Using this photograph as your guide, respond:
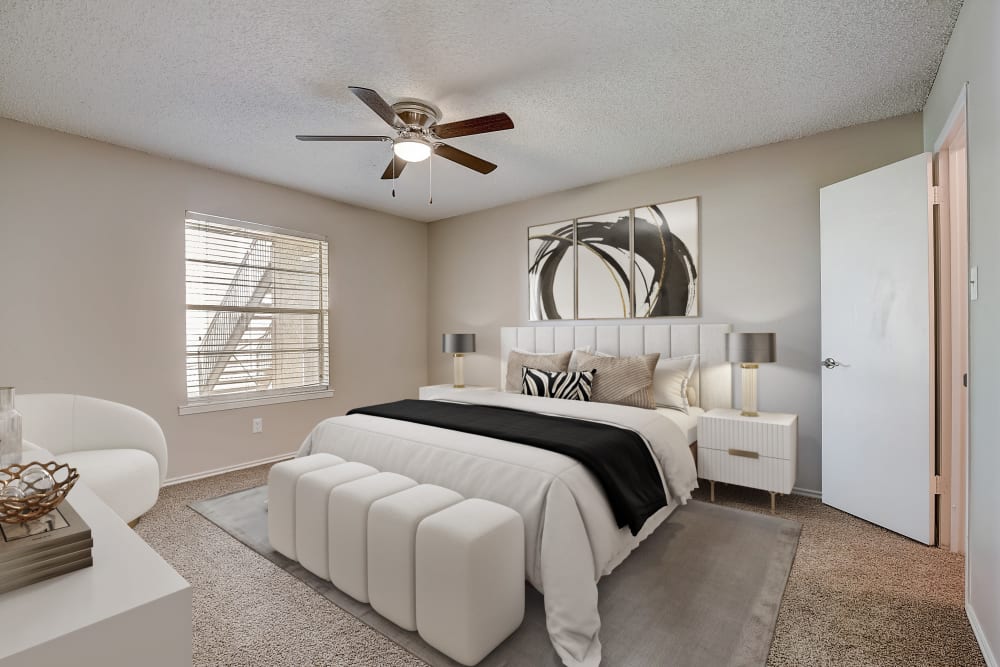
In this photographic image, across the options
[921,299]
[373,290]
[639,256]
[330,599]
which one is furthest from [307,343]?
[921,299]

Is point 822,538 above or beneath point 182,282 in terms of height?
beneath

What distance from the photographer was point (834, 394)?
118 inches

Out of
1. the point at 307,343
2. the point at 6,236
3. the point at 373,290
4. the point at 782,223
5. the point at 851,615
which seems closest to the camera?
the point at 851,615

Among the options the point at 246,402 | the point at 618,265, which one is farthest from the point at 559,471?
the point at 246,402

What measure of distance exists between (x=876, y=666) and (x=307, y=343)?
14.6 ft

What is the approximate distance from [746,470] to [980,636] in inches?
53.3

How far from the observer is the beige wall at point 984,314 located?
160cm

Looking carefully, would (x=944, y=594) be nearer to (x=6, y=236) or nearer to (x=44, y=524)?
(x=44, y=524)

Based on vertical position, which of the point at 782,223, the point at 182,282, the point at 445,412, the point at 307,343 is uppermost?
the point at 782,223

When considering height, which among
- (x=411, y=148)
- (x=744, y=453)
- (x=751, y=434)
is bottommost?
(x=744, y=453)

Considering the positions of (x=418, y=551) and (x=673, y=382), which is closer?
(x=418, y=551)

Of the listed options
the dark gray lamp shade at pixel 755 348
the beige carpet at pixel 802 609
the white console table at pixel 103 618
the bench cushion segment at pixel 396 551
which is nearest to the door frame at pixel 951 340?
the beige carpet at pixel 802 609

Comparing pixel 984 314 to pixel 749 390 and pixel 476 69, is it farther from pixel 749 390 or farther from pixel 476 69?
pixel 476 69

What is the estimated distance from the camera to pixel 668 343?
3824 mm
